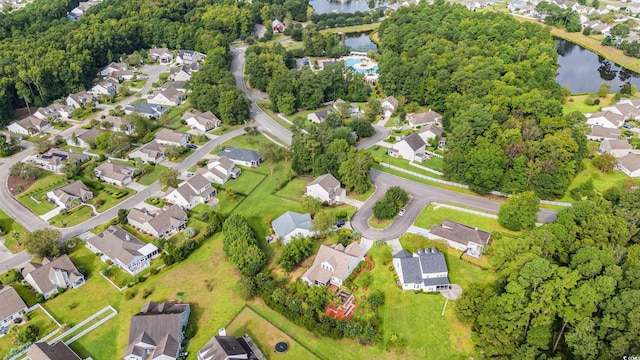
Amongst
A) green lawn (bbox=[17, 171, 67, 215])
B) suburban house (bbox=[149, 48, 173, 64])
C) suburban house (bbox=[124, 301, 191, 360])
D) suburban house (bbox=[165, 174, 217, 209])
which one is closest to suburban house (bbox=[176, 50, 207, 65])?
suburban house (bbox=[149, 48, 173, 64])

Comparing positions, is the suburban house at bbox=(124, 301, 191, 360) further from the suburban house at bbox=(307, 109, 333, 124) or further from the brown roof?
the suburban house at bbox=(307, 109, 333, 124)

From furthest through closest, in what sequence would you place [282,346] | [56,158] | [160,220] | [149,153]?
1. [149,153]
2. [56,158]
3. [160,220]
4. [282,346]

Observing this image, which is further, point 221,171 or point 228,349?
point 221,171

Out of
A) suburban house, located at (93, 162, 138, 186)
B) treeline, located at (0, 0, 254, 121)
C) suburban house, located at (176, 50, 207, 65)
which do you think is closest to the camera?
suburban house, located at (93, 162, 138, 186)

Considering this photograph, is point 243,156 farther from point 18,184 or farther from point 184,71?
point 184,71

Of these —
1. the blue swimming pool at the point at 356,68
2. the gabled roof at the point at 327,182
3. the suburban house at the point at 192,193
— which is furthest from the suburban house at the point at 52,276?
the blue swimming pool at the point at 356,68

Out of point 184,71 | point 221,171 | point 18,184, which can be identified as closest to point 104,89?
point 184,71

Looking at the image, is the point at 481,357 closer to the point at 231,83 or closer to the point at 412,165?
the point at 412,165
